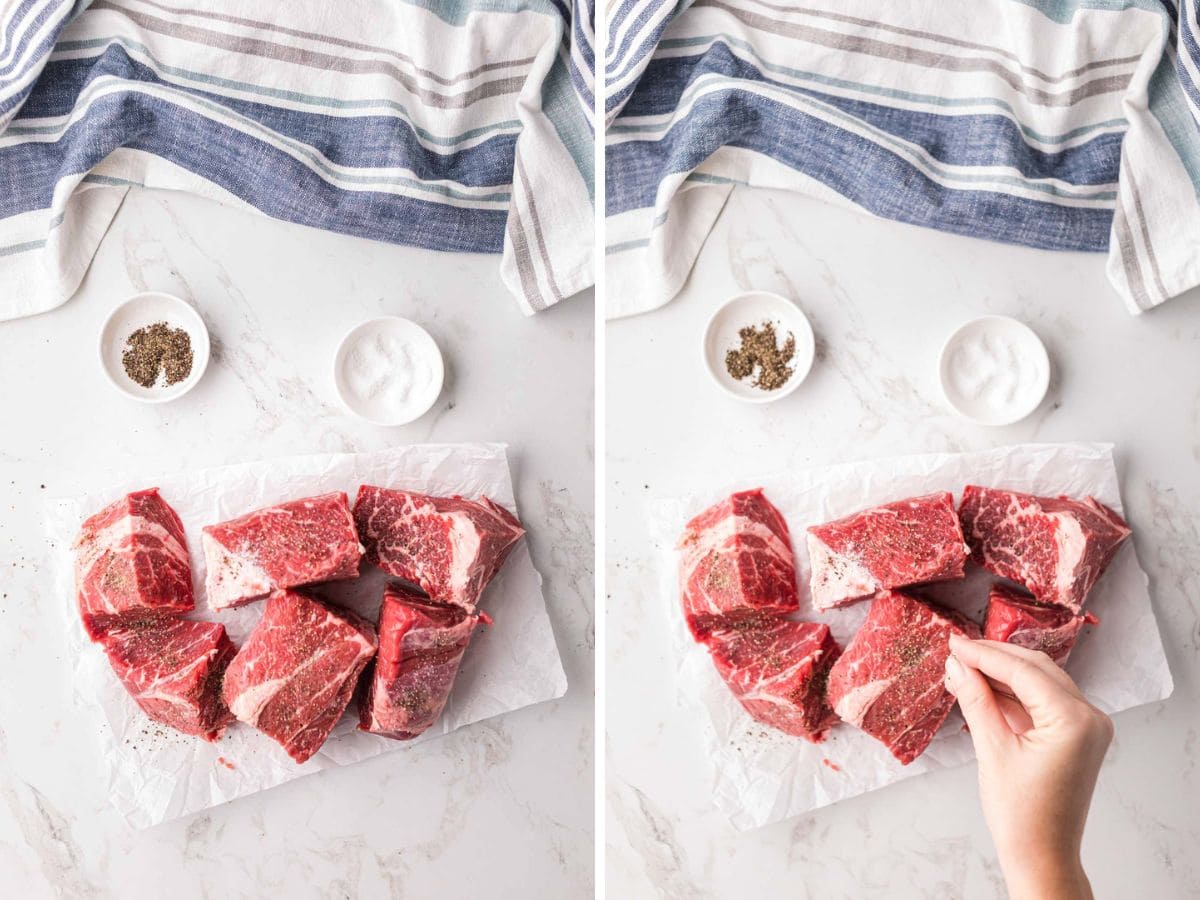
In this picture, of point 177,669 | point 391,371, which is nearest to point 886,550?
point 391,371

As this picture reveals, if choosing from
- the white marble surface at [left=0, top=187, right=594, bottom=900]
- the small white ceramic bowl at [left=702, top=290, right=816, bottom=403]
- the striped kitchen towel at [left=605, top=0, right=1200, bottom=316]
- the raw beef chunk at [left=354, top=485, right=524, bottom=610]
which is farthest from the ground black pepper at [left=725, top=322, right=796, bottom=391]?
the raw beef chunk at [left=354, top=485, right=524, bottom=610]

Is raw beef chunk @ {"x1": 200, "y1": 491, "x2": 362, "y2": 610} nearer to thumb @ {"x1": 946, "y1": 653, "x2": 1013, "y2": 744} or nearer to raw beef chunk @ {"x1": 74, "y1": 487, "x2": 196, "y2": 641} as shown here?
raw beef chunk @ {"x1": 74, "y1": 487, "x2": 196, "y2": 641}

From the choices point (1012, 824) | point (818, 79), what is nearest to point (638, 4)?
point (818, 79)

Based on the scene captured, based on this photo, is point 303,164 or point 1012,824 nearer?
point 1012,824

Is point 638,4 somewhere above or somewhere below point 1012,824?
Answer: above

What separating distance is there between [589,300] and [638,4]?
1.75ft

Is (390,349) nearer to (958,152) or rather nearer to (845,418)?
(845,418)

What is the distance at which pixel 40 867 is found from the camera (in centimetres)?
168

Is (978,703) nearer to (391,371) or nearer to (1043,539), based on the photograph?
(1043,539)

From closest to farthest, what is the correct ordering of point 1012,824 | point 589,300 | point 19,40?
point 1012,824, point 19,40, point 589,300

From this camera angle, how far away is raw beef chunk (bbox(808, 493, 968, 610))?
5.31ft

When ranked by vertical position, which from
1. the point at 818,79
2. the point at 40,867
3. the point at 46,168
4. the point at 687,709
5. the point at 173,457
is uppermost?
the point at 818,79

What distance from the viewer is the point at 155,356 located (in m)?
1.69

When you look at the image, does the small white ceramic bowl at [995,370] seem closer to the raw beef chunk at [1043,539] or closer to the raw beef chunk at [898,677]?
the raw beef chunk at [1043,539]
